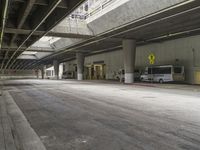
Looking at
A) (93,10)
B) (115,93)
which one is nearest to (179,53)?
(93,10)

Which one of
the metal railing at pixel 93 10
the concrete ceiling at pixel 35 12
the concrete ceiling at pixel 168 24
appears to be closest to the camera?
the concrete ceiling at pixel 35 12

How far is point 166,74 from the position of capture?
32656 millimetres

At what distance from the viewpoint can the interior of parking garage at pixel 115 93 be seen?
640 cm

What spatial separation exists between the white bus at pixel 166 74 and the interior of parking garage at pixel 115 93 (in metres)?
0.13

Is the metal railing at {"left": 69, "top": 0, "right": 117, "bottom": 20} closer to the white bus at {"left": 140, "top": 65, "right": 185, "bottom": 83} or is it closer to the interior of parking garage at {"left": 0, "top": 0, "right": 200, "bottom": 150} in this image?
the interior of parking garage at {"left": 0, "top": 0, "right": 200, "bottom": 150}

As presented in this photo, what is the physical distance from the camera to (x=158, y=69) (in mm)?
34188

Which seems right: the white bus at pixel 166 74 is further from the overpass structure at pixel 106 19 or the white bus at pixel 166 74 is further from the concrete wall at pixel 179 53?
the overpass structure at pixel 106 19

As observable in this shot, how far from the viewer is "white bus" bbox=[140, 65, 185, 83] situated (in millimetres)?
31641

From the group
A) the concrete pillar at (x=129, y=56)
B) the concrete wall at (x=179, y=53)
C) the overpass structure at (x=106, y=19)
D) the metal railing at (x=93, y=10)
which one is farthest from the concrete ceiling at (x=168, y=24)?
the metal railing at (x=93, y=10)

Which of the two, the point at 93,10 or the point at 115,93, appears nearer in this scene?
the point at 115,93

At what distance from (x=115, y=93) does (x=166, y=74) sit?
15.4 m

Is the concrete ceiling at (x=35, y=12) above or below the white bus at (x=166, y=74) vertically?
above

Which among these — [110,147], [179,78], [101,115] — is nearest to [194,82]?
[179,78]

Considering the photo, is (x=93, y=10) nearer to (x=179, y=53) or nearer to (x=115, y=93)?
(x=115, y=93)
